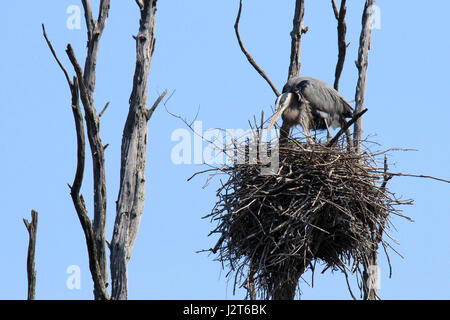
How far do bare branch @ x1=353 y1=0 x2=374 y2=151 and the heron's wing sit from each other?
265 millimetres

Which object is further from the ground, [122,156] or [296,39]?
[296,39]

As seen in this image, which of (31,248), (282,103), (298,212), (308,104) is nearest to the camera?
(298,212)

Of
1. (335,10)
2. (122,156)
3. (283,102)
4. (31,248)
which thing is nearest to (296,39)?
(335,10)

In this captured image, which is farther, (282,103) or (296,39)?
(296,39)

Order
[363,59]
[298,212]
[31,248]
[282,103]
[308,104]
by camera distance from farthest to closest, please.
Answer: [363,59] < [308,104] < [282,103] < [31,248] < [298,212]

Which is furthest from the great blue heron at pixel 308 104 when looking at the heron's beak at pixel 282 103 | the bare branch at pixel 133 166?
the bare branch at pixel 133 166

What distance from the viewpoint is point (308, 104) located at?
9.41 m

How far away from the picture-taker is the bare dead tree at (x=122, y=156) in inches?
276

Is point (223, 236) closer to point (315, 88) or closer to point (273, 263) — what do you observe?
point (273, 263)

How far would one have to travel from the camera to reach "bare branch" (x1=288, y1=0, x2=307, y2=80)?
968 cm

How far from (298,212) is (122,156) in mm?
1928

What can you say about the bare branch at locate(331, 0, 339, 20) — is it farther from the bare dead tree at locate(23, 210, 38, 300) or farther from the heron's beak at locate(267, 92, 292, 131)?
the bare dead tree at locate(23, 210, 38, 300)

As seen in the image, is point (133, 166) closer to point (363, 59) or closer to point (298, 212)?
point (298, 212)

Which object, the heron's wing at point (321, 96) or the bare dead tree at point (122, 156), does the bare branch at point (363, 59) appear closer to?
the heron's wing at point (321, 96)
